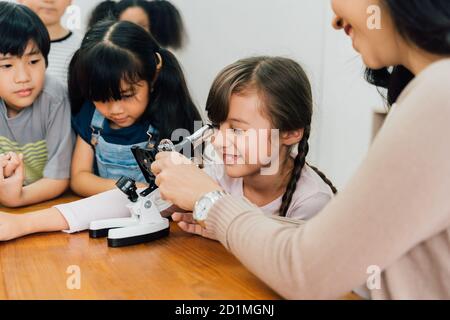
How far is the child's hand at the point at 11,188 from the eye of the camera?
122cm

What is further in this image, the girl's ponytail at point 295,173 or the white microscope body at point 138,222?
the girl's ponytail at point 295,173

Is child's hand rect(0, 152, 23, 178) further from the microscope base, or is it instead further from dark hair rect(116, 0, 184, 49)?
dark hair rect(116, 0, 184, 49)

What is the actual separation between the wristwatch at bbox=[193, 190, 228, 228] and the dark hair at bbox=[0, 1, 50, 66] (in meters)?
0.82

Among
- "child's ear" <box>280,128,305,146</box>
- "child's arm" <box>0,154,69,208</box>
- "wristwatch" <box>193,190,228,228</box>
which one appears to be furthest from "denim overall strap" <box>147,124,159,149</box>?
"wristwatch" <box>193,190,228,228</box>

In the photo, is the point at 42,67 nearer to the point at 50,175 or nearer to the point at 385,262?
the point at 50,175

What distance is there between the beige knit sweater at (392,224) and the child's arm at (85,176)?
2.70 feet

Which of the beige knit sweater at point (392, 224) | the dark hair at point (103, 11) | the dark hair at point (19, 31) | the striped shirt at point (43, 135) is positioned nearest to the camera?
the beige knit sweater at point (392, 224)

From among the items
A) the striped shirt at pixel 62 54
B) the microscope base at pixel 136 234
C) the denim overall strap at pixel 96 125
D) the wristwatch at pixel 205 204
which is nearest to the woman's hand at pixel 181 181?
the wristwatch at pixel 205 204

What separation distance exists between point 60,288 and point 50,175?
0.73m

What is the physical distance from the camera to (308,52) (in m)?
2.70

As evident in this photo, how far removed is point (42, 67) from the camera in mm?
1383

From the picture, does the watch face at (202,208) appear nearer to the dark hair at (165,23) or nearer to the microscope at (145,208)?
the microscope at (145,208)

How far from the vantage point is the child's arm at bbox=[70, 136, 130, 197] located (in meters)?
1.37

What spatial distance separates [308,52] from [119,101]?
1.58m
